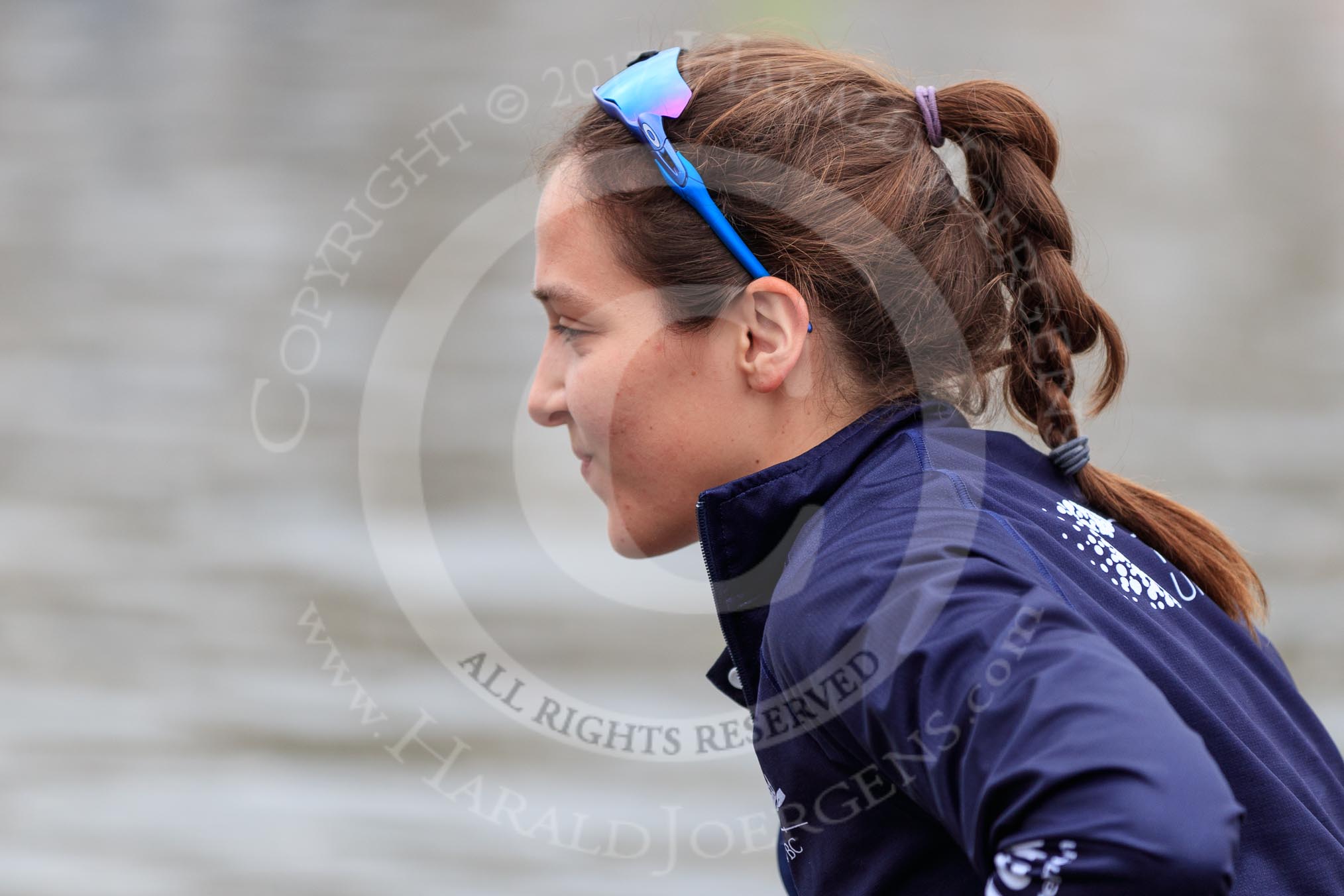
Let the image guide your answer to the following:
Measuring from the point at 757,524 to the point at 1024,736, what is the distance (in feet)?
0.90

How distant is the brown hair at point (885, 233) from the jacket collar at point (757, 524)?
9cm

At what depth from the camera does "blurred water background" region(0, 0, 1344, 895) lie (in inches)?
67.2

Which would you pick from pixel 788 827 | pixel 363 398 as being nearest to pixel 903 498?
pixel 788 827

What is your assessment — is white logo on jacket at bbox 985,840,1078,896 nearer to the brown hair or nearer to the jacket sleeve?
the jacket sleeve

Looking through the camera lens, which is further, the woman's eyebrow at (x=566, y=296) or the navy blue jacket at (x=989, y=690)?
the woman's eyebrow at (x=566, y=296)

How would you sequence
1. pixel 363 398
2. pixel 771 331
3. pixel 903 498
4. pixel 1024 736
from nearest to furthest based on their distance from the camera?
1. pixel 1024 736
2. pixel 903 498
3. pixel 771 331
4. pixel 363 398

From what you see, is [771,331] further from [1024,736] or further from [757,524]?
[1024,736]

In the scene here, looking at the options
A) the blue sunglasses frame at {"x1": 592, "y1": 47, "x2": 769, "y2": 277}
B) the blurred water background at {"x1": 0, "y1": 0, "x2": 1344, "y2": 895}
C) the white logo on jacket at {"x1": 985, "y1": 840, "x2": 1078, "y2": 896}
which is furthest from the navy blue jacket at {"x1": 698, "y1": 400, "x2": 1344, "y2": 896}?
the blurred water background at {"x1": 0, "y1": 0, "x2": 1344, "y2": 895}

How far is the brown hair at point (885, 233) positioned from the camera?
33.3 inches

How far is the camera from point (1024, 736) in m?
0.53

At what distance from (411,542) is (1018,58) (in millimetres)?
1204

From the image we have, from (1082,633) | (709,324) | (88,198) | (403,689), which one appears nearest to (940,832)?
(1082,633)

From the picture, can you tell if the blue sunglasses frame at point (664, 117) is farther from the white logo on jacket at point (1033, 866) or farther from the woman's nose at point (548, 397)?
the white logo on jacket at point (1033, 866)

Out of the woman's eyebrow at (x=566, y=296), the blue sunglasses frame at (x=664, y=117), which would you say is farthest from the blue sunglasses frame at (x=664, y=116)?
the woman's eyebrow at (x=566, y=296)
